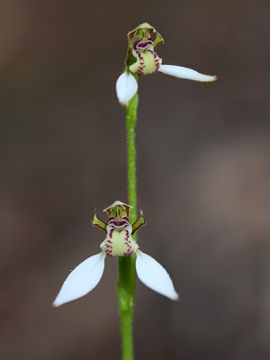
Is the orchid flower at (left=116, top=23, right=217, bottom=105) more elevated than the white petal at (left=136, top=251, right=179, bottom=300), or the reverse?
the orchid flower at (left=116, top=23, right=217, bottom=105)

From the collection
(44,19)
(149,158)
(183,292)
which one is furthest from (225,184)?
(44,19)

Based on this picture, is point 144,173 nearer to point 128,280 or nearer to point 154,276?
point 128,280

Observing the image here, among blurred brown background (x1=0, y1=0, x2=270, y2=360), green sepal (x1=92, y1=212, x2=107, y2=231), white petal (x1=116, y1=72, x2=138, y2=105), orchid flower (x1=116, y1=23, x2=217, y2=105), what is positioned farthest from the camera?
blurred brown background (x1=0, y1=0, x2=270, y2=360)

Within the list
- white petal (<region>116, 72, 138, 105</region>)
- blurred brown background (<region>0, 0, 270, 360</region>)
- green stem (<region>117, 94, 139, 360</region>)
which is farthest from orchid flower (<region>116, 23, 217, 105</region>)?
blurred brown background (<region>0, 0, 270, 360</region>)

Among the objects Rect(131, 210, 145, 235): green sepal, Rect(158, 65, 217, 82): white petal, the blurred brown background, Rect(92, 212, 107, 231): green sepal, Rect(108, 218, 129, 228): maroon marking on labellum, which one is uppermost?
the blurred brown background

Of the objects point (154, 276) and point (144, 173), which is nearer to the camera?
point (154, 276)

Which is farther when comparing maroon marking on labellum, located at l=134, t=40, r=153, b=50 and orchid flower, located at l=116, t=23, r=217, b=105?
maroon marking on labellum, located at l=134, t=40, r=153, b=50

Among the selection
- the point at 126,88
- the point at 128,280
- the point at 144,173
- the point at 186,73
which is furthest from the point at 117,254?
the point at 144,173

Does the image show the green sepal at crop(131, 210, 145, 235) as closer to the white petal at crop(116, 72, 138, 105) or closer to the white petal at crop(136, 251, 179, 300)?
the white petal at crop(136, 251, 179, 300)
